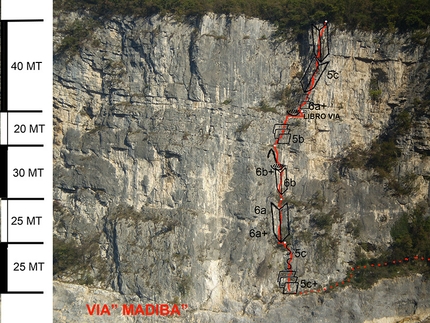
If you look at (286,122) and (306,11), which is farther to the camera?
(286,122)

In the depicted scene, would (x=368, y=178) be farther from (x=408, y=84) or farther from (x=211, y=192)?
(x=211, y=192)

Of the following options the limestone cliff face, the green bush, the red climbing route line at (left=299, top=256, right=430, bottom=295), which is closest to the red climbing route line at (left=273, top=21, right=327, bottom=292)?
the limestone cliff face

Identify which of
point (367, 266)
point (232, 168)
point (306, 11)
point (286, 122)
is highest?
point (306, 11)

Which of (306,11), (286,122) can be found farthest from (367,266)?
(306,11)

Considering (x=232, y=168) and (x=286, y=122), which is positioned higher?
(x=286, y=122)

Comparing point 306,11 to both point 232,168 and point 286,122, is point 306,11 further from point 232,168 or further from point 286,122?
point 232,168

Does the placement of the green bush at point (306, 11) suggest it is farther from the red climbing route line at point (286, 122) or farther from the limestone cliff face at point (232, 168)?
the red climbing route line at point (286, 122)

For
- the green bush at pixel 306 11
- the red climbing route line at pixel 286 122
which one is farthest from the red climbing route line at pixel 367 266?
the green bush at pixel 306 11
